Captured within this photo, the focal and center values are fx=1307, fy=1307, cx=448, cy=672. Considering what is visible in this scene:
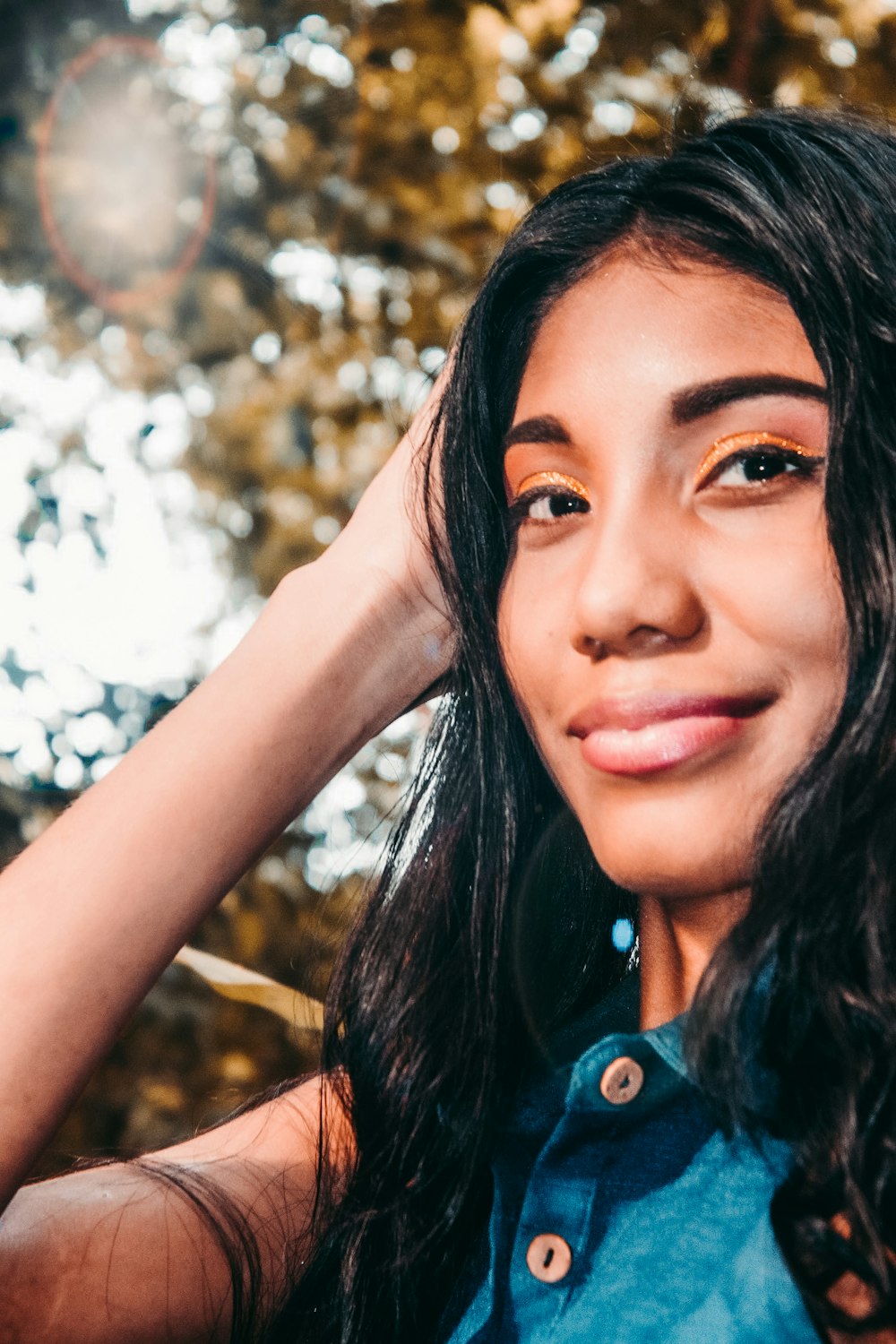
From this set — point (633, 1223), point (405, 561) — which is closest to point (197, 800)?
point (405, 561)

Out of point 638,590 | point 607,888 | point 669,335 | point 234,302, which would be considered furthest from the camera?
point 234,302

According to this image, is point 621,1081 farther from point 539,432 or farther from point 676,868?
point 539,432

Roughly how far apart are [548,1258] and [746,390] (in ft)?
2.88

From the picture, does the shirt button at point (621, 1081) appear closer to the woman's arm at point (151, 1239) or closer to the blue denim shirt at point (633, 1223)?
the blue denim shirt at point (633, 1223)

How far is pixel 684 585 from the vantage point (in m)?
1.26

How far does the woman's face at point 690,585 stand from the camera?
1.23 m


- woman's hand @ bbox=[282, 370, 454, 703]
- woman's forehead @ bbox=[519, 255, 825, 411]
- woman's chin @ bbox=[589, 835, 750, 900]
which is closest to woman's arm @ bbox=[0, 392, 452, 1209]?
woman's hand @ bbox=[282, 370, 454, 703]

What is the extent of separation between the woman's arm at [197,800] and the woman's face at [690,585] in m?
0.29

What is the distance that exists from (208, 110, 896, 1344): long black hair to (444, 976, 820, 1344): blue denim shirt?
5cm

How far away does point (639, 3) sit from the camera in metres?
2.73

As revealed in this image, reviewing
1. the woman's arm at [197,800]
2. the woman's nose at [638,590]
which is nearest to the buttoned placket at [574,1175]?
the woman's nose at [638,590]

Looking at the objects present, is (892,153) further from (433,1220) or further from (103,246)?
(103,246)

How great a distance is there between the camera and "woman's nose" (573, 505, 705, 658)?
124 centimetres

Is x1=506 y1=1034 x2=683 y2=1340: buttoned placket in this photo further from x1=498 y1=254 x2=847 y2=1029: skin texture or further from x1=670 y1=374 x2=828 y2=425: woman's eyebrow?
x1=670 y1=374 x2=828 y2=425: woman's eyebrow
